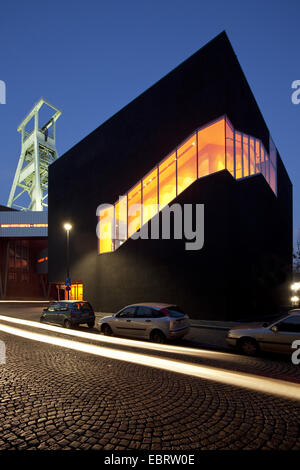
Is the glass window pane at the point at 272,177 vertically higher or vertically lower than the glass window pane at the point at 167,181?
higher

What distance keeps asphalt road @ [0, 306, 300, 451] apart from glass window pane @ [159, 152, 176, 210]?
11385 mm

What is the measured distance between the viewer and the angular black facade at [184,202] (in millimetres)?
14922

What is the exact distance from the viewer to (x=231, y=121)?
51.1 feet

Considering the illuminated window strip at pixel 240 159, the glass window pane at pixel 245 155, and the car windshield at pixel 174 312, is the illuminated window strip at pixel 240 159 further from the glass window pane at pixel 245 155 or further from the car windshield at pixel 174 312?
the car windshield at pixel 174 312

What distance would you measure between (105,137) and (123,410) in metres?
21.2

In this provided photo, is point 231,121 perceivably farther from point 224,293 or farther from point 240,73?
point 224,293

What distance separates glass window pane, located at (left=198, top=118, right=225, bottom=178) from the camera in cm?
1525

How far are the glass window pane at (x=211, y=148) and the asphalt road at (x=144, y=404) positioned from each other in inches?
434

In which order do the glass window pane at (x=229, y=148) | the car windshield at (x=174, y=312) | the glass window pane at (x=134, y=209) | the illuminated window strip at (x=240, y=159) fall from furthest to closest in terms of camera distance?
the glass window pane at (x=134, y=209)
the illuminated window strip at (x=240, y=159)
the glass window pane at (x=229, y=148)
the car windshield at (x=174, y=312)

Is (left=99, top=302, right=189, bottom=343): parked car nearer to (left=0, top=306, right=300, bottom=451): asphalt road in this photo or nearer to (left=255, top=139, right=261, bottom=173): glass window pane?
(left=0, top=306, right=300, bottom=451): asphalt road

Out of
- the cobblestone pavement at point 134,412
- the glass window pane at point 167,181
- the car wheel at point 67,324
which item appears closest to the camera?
the cobblestone pavement at point 134,412

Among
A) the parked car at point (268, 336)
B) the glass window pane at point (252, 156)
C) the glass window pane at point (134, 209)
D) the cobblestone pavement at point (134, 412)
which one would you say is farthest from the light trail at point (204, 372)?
the glass window pane at point (252, 156)

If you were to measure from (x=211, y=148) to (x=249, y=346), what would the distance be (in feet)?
38.3
